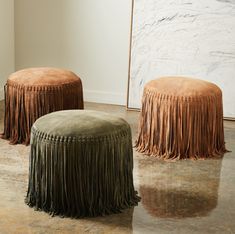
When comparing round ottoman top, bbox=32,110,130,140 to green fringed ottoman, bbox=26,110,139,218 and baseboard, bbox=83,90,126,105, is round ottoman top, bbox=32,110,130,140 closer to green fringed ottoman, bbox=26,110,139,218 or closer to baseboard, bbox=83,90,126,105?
green fringed ottoman, bbox=26,110,139,218

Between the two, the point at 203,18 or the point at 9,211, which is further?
the point at 203,18

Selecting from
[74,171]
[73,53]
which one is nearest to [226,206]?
[74,171]

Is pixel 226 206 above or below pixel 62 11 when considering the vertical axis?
below

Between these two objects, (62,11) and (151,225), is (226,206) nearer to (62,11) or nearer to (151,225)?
(151,225)

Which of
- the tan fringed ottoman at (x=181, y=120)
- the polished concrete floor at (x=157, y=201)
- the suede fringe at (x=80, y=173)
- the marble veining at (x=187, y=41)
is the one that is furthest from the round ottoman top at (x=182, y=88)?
the suede fringe at (x=80, y=173)

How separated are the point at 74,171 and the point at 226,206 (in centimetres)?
76

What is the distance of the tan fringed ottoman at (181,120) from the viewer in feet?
10.5

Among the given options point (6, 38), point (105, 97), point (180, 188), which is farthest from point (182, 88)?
point (6, 38)

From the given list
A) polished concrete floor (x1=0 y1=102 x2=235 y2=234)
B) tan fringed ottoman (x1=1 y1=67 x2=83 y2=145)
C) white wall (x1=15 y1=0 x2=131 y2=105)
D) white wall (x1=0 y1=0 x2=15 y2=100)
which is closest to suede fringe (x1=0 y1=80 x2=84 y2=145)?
tan fringed ottoman (x1=1 y1=67 x2=83 y2=145)

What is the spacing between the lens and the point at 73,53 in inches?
176

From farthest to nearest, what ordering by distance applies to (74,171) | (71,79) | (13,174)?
1. (71,79)
2. (13,174)
3. (74,171)

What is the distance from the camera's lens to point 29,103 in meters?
3.38

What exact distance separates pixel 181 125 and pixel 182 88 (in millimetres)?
228

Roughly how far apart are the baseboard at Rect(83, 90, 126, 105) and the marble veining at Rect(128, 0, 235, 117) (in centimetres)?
29
